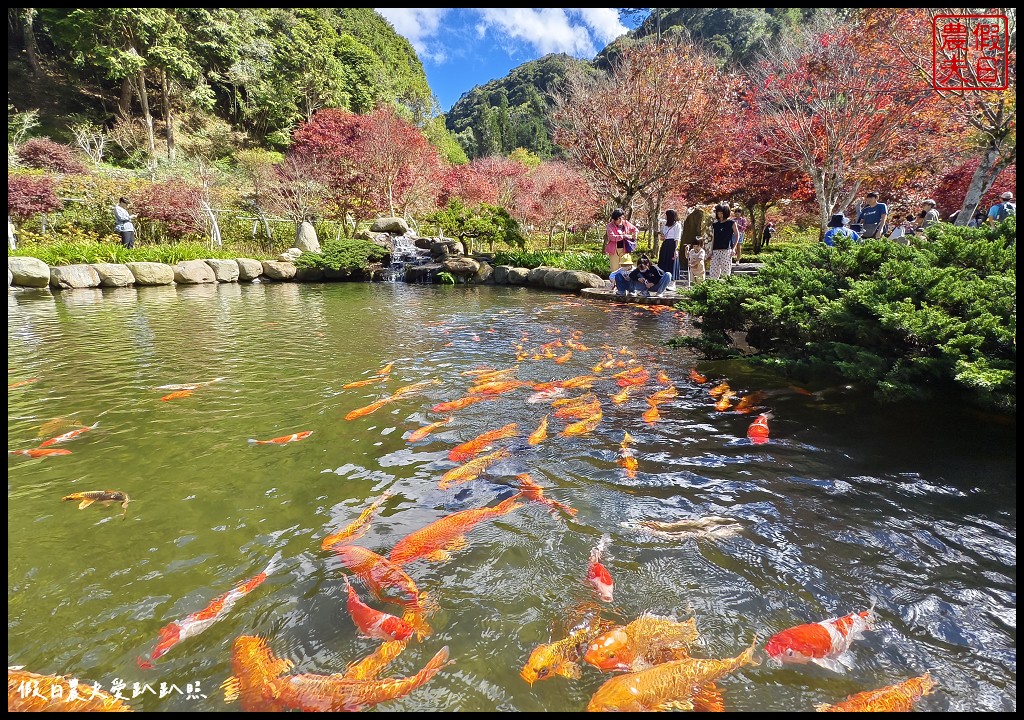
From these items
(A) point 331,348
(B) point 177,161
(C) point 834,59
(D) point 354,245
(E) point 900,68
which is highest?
(B) point 177,161

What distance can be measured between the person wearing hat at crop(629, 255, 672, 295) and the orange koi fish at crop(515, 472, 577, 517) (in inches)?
375

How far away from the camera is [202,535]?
3023 millimetres

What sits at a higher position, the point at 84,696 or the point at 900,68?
the point at 900,68

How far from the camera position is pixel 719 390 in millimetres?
5320

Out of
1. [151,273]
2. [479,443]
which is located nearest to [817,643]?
→ [479,443]

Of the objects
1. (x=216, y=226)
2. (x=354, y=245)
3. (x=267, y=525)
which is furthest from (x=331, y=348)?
(x=216, y=226)

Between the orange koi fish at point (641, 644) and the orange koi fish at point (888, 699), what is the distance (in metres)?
0.56

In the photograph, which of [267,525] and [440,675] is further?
[267,525]

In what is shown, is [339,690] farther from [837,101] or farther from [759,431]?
[837,101]

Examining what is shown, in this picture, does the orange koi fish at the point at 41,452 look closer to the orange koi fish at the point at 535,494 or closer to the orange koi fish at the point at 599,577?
the orange koi fish at the point at 535,494

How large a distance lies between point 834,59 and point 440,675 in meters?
16.6

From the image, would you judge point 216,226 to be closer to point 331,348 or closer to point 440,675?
point 331,348

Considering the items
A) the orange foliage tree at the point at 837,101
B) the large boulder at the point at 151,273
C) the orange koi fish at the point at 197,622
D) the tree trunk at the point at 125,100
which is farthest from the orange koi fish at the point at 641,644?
the tree trunk at the point at 125,100

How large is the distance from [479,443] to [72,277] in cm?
1604
